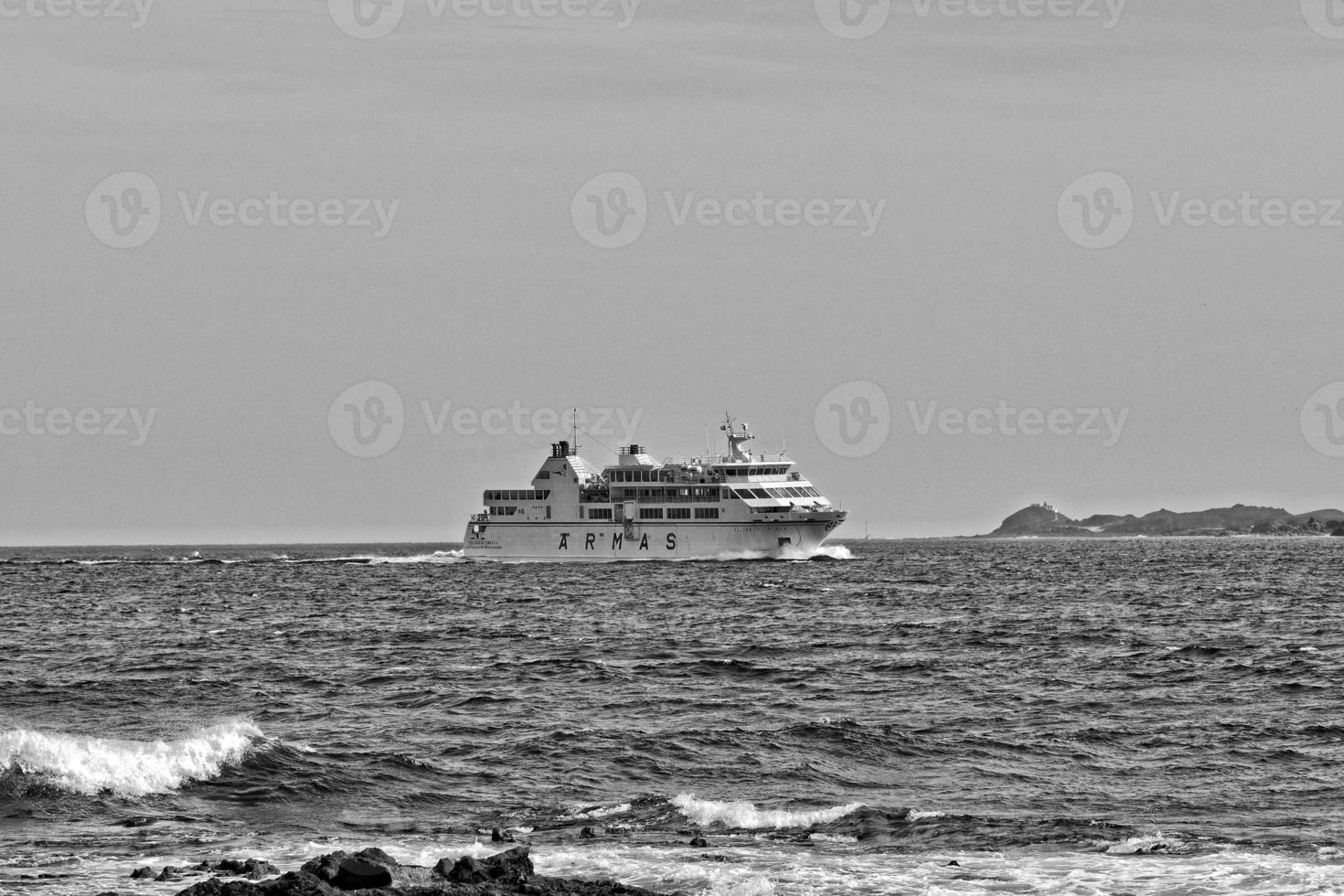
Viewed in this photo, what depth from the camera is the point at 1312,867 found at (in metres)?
18.4

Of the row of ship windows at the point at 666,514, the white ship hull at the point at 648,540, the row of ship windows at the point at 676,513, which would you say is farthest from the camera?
the row of ship windows at the point at 666,514

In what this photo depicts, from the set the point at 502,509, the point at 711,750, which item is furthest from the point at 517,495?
the point at 711,750

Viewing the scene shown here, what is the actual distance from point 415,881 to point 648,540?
356 feet

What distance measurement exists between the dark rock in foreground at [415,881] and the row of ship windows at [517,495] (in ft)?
365

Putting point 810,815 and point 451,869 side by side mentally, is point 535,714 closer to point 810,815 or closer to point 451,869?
point 810,815

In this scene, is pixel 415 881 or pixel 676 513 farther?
pixel 676 513

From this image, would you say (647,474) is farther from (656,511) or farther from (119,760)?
(119,760)

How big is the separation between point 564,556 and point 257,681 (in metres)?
87.9

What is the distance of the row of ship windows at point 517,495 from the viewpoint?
421 feet

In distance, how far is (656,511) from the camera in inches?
4916

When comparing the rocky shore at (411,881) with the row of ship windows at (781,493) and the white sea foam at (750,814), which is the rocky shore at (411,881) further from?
the row of ship windows at (781,493)

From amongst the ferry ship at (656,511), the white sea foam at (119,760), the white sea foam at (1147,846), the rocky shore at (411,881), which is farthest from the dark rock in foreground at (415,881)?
the ferry ship at (656,511)

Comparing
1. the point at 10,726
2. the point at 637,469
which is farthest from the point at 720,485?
the point at 10,726

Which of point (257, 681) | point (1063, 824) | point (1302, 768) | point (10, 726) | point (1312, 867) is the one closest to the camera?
point (1312, 867)
